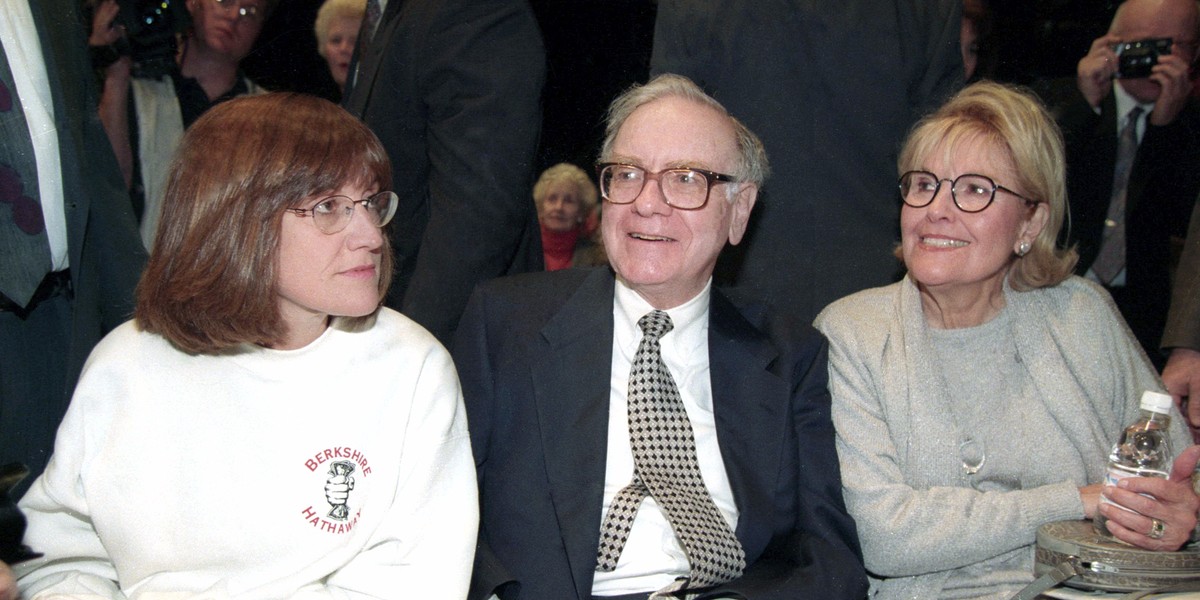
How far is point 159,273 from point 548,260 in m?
2.03

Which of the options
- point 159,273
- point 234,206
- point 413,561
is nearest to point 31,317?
point 159,273

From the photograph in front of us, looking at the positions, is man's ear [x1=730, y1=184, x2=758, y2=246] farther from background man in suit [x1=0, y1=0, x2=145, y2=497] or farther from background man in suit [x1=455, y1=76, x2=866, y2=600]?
background man in suit [x1=0, y1=0, x2=145, y2=497]

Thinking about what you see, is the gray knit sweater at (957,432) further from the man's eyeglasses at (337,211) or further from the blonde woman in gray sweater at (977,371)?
the man's eyeglasses at (337,211)

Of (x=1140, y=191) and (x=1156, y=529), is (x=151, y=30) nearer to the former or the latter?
(x=1156, y=529)

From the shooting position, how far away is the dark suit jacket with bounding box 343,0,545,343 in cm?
271

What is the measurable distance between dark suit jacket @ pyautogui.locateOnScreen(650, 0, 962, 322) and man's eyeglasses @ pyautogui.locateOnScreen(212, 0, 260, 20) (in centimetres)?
107

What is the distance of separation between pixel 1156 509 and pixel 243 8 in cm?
247

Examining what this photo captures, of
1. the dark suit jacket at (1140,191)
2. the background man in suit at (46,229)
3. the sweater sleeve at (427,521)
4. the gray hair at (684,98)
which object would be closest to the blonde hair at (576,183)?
the gray hair at (684,98)

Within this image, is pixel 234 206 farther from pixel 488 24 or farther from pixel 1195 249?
pixel 1195 249

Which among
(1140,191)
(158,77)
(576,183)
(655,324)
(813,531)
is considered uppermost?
(158,77)

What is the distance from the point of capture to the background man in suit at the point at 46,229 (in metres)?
2.24

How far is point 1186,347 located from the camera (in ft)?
9.19

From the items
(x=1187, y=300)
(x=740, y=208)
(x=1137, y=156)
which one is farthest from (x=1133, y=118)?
(x=740, y=208)

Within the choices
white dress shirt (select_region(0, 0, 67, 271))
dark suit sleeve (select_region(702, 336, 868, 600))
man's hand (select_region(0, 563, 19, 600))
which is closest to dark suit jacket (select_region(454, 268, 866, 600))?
dark suit sleeve (select_region(702, 336, 868, 600))
